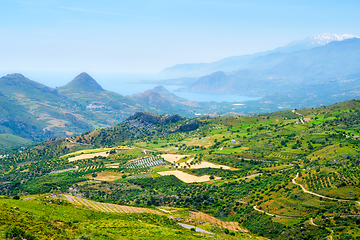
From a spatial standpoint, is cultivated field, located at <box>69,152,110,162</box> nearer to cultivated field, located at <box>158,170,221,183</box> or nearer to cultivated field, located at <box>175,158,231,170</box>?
cultivated field, located at <box>175,158,231,170</box>

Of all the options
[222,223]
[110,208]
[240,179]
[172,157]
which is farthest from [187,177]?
[110,208]

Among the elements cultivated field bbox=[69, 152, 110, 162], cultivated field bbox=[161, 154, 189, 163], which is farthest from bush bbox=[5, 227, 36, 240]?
cultivated field bbox=[69, 152, 110, 162]

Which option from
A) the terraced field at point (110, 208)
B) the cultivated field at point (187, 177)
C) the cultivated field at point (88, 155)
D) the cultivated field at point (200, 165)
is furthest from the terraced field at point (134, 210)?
the cultivated field at point (88, 155)

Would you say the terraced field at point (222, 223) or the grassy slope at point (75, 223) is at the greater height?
the grassy slope at point (75, 223)

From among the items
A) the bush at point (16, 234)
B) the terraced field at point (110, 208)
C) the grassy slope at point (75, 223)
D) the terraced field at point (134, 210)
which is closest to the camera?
the bush at point (16, 234)

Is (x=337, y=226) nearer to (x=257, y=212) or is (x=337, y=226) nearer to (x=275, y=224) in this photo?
(x=275, y=224)

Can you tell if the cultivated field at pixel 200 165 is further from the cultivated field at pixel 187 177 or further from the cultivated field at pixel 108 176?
the cultivated field at pixel 108 176

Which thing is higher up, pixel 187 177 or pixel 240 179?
pixel 240 179

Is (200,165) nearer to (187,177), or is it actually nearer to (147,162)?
(187,177)
